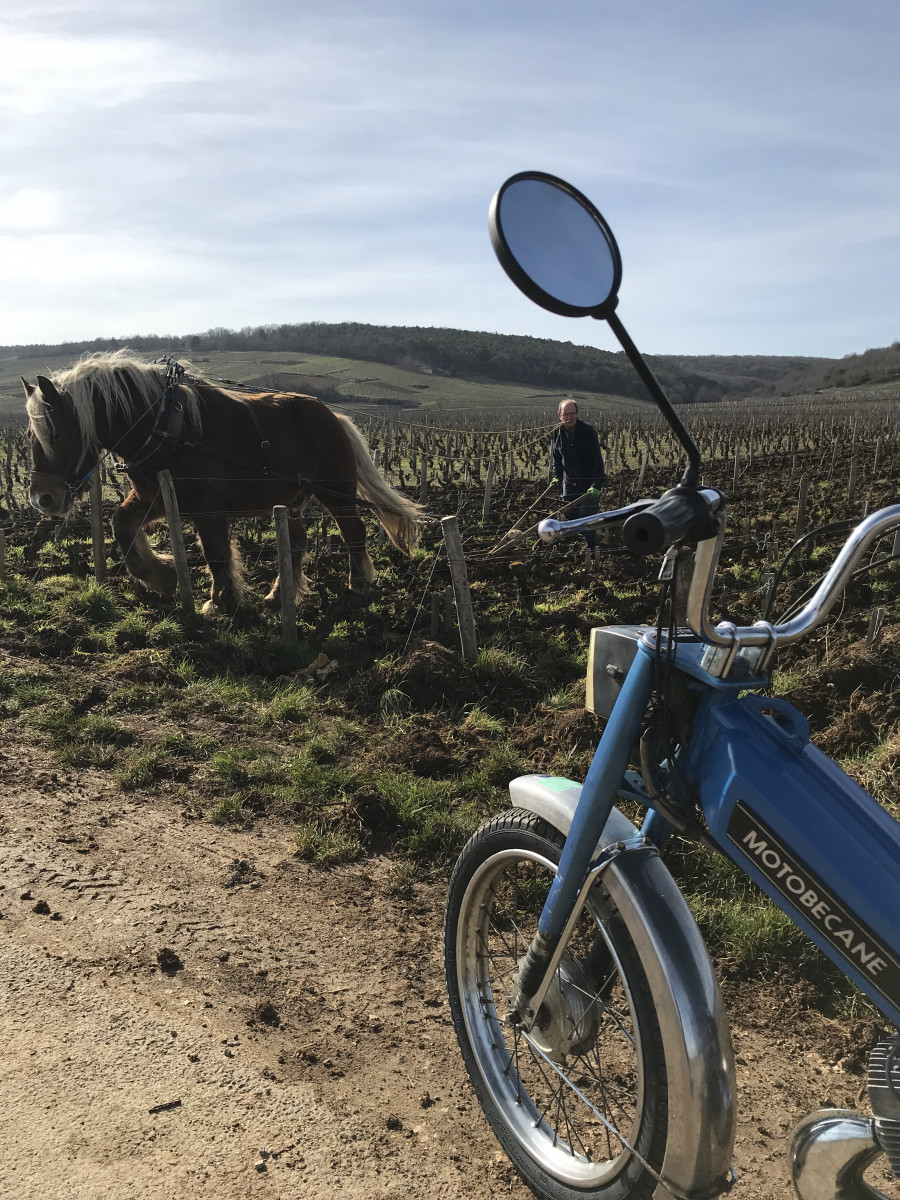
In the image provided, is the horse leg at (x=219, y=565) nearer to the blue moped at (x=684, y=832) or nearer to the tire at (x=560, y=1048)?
the tire at (x=560, y=1048)

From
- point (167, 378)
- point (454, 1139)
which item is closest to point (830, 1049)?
point (454, 1139)

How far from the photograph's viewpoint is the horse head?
7293mm

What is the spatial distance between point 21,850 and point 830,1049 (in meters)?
3.20

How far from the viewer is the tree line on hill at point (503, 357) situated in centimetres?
10275

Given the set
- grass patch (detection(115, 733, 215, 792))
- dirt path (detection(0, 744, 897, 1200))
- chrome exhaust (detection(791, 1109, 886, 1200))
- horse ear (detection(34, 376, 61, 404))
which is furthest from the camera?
horse ear (detection(34, 376, 61, 404))

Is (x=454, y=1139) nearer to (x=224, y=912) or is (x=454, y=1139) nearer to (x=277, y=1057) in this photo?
(x=277, y=1057)

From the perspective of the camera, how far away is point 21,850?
3688 millimetres

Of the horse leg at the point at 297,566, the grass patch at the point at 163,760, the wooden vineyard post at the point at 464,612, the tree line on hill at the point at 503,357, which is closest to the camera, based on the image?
the grass patch at the point at 163,760

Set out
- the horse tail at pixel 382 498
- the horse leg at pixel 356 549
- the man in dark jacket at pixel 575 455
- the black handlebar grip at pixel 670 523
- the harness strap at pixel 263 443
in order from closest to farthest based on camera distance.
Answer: the black handlebar grip at pixel 670 523 → the harness strap at pixel 263 443 → the horse leg at pixel 356 549 → the horse tail at pixel 382 498 → the man in dark jacket at pixel 575 455

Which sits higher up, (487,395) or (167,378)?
(487,395)

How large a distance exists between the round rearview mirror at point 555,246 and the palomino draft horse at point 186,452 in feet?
21.0

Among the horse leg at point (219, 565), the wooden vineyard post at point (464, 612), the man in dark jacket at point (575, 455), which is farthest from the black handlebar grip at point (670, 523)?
the man in dark jacket at point (575, 455)

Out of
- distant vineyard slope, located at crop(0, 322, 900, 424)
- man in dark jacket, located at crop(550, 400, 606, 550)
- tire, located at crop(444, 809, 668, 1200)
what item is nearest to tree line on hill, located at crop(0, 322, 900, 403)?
distant vineyard slope, located at crop(0, 322, 900, 424)

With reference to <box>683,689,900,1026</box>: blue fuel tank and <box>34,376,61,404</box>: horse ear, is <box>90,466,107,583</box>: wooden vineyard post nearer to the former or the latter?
<box>34,376,61,404</box>: horse ear
